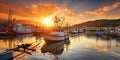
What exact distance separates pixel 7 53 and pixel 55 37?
23.5 m

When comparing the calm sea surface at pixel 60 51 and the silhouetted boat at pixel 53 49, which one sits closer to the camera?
the calm sea surface at pixel 60 51

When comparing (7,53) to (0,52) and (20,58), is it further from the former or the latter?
(20,58)

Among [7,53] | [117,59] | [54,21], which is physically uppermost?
[54,21]

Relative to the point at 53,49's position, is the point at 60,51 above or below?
below

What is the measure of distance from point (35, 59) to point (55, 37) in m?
19.5

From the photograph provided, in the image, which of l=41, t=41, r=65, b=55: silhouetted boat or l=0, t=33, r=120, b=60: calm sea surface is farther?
l=41, t=41, r=65, b=55: silhouetted boat

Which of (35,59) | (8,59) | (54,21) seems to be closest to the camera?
(8,59)

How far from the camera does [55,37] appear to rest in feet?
134

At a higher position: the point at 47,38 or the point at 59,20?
the point at 59,20

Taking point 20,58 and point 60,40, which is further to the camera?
point 60,40

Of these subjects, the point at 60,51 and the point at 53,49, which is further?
the point at 53,49

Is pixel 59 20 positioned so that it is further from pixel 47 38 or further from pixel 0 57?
pixel 0 57

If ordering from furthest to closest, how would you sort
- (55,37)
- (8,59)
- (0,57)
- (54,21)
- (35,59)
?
(54,21)
(55,37)
(35,59)
(8,59)
(0,57)

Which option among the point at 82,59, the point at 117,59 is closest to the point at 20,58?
the point at 82,59
